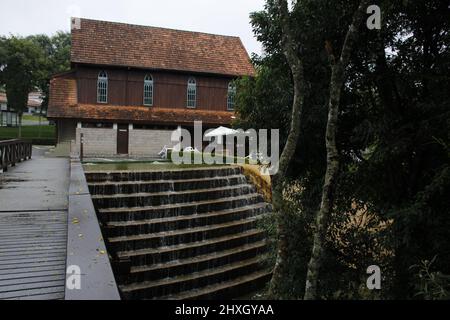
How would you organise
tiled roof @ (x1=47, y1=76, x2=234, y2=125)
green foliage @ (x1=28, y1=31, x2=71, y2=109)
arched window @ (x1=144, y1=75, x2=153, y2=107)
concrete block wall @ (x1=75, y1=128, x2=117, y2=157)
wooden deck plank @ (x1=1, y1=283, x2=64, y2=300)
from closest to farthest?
wooden deck plank @ (x1=1, y1=283, x2=64, y2=300) → tiled roof @ (x1=47, y1=76, x2=234, y2=125) → concrete block wall @ (x1=75, y1=128, x2=117, y2=157) → arched window @ (x1=144, y1=75, x2=153, y2=107) → green foliage @ (x1=28, y1=31, x2=71, y2=109)

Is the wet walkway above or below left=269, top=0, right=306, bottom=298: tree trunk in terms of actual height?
below

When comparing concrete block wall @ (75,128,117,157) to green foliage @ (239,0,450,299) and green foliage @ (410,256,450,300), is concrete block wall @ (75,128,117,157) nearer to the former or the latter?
green foliage @ (239,0,450,299)

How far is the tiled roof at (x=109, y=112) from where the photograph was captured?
2477cm

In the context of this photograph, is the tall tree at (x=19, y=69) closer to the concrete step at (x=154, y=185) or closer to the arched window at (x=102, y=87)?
the arched window at (x=102, y=87)

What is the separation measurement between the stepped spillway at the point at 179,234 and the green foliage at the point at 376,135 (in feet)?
6.32

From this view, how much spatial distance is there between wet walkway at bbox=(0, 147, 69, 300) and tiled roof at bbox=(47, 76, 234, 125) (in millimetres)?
15049

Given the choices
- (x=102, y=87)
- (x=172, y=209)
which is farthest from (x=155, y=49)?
(x=172, y=209)

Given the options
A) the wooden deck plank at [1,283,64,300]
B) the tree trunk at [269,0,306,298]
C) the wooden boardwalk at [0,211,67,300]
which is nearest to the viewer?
the wooden deck plank at [1,283,64,300]

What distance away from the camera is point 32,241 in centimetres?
607

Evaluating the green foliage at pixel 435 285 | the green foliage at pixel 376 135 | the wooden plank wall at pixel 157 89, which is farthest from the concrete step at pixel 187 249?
the wooden plank wall at pixel 157 89

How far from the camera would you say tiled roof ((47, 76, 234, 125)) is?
24766mm

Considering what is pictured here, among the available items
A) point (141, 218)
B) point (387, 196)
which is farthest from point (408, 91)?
point (141, 218)

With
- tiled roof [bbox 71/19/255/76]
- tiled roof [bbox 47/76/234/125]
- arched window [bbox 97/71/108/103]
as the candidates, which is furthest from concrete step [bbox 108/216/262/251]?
tiled roof [bbox 71/19/255/76]

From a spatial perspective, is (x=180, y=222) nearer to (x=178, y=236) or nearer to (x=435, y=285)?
(x=178, y=236)
